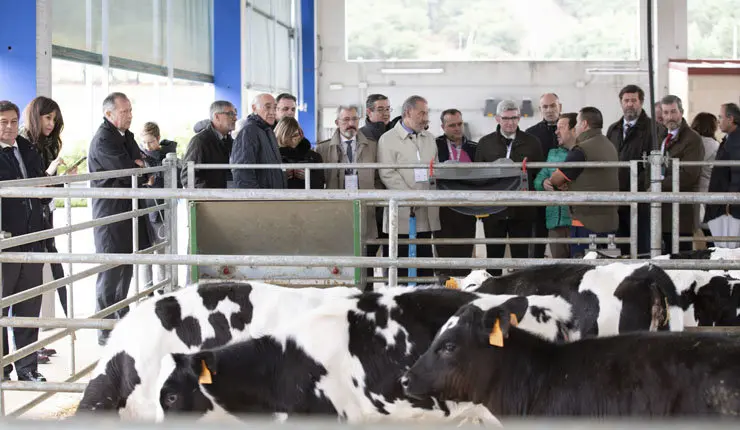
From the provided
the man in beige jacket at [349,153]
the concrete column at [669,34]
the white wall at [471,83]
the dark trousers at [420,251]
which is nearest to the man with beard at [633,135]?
the dark trousers at [420,251]

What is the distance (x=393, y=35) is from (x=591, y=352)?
18663mm

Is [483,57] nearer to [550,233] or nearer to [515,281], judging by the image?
[550,233]

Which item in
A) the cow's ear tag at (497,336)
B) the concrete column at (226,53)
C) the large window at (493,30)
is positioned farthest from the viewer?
the large window at (493,30)

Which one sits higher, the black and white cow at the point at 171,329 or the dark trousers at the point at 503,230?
the dark trousers at the point at 503,230

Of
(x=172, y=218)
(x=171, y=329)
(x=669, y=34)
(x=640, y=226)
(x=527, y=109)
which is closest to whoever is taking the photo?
(x=171, y=329)

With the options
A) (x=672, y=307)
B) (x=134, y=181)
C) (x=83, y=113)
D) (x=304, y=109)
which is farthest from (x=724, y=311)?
(x=304, y=109)

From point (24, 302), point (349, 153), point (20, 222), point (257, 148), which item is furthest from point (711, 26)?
point (24, 302)

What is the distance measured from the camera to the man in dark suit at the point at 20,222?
529 cm

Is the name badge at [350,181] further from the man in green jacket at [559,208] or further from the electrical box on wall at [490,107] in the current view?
the electrical box on wall at [490,107]

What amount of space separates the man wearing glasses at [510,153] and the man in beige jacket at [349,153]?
0.92 metres

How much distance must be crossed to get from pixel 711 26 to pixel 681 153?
1383 cm

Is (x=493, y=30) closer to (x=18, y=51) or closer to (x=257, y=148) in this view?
(x=257, y=148)

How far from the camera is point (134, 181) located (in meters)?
6.05

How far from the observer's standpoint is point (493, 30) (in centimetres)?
2097
